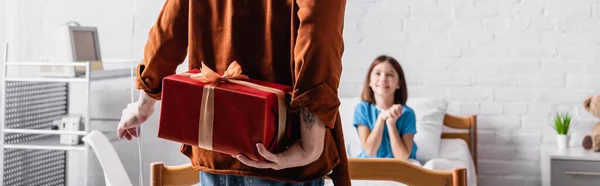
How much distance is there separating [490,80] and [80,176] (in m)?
2.06

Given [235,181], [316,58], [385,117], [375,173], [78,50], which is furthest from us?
[78,50]

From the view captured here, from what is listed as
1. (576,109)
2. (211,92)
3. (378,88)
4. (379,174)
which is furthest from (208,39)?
(576,109)

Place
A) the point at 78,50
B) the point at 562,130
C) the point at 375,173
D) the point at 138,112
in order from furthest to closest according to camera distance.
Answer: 1. the point at 562,130
2. the point at 78,50
3. the point at 375,173
4. the point at 138,112

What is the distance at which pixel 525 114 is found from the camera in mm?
3555

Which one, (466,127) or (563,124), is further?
(466,127)

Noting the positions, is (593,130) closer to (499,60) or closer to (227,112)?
(499,60)

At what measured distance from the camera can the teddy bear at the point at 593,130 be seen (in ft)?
10.8

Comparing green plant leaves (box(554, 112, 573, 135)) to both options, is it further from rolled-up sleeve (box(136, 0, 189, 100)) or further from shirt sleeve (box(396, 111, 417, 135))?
rolled-up sleeve (box(136, 0, 189, 100))

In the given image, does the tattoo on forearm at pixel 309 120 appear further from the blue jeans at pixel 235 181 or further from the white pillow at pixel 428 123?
the white pillow at pixel 428 123

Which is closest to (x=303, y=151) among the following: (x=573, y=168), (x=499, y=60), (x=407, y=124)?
(x=407, y=124)

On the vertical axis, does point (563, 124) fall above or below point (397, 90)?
below

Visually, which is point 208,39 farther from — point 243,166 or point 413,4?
point 413,4

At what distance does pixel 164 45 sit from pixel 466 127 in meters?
2.57

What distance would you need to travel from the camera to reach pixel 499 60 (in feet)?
11.7
